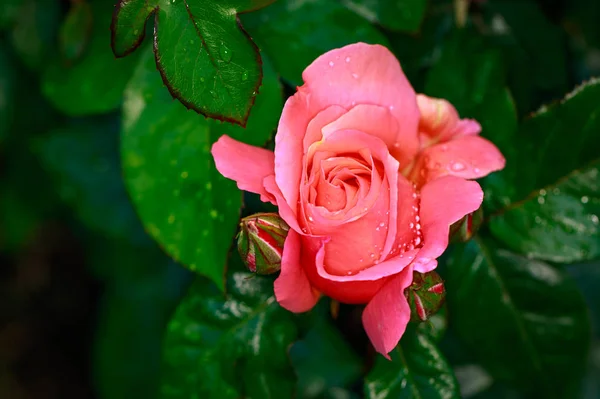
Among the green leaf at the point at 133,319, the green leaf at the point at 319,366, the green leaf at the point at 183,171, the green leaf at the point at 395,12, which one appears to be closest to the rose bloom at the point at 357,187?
the green leaf at the point at 183,171

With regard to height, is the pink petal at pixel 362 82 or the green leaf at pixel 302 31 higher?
the pink petal at pixel 362 82

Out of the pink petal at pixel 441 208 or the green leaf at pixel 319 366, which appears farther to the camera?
the green leaf at pixel 319 366

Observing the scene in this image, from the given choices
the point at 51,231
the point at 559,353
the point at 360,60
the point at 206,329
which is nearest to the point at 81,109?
the point at 206,329

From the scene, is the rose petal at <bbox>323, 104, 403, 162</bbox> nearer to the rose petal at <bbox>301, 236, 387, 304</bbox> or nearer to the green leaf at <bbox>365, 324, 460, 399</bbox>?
the rose petal at <bbox>301, 236, 387, 304</bbox>

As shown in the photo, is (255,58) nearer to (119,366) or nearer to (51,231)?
(119,366)

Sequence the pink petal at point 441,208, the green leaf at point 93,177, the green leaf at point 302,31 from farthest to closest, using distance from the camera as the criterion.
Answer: the green leaf at point 93,177 < the green leaf at point 302,31 < the pink petal at point 441,208

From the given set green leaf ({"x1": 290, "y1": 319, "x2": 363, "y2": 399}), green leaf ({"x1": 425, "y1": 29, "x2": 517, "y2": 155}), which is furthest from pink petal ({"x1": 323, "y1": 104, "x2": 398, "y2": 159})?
green leaf ({"x1": 290, "y1": 319, "x2": 363, "y2": 399})

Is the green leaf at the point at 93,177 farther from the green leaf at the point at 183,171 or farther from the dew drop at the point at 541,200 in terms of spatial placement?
the dew drop at the point at 541,200
